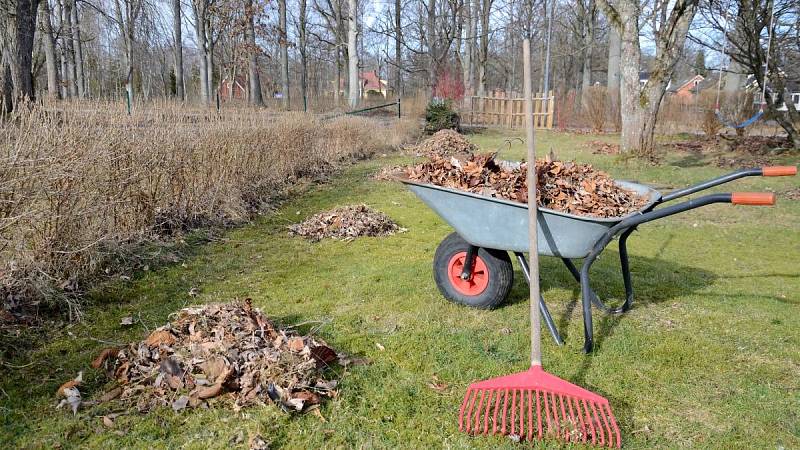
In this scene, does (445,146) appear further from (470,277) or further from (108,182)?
(470,277)

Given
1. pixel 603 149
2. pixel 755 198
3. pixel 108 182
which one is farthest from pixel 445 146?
pixel 755 198

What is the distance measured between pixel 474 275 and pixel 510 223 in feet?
2.06

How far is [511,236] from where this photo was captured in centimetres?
329

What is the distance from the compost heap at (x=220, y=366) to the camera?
8.20 ft

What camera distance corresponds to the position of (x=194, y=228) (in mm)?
5695

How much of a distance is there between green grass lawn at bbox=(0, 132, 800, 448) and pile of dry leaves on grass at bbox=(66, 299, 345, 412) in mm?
80

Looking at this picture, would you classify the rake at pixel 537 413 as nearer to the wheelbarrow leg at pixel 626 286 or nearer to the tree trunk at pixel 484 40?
the wheelbarrow leg at pixel 626 286

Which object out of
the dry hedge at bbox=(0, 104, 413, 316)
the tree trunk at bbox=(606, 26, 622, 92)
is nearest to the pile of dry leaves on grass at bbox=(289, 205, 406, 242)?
the dry hedge at bbox=(0, 104, 413, 316)

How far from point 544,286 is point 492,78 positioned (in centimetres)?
4750

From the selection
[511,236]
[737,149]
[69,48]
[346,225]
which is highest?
[69,48]

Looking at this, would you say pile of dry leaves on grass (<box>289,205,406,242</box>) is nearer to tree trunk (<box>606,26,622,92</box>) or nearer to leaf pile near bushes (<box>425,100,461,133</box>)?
leaf pile near bushes (<box>425,100,461,133</box>)

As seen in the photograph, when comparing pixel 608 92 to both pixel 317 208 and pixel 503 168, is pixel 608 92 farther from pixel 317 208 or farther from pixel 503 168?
pixel 503 168

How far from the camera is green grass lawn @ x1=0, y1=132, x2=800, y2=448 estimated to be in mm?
2375

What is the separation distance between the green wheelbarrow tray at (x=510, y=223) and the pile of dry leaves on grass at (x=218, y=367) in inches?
46.0
